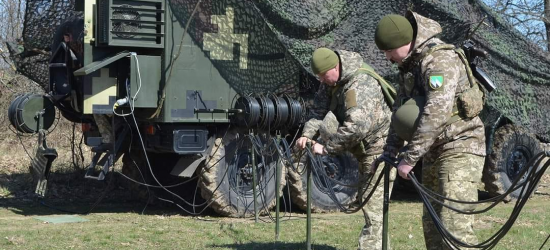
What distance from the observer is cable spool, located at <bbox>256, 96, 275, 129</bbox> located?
9.30m

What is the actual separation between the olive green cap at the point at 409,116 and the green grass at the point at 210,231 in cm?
252

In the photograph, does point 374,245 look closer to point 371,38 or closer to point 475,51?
point 475,51

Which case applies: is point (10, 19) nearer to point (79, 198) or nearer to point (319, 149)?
point (79, 198)

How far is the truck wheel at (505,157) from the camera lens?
11.3m

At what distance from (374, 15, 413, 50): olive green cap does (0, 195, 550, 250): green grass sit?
2.79 metres

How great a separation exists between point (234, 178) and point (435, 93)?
5.29 metres

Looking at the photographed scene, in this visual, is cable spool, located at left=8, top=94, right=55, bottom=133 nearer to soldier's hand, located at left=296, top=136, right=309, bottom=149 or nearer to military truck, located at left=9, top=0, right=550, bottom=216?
military truck, located at left=9, top=0, right=550, bottom=216

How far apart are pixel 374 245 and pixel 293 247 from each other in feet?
3.99

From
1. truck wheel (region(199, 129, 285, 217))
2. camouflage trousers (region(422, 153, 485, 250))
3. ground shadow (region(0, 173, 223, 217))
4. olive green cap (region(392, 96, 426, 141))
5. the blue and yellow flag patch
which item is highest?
the blue and yellow flag patch

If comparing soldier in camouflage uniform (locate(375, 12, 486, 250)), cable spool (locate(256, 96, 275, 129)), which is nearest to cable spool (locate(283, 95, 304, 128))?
cable spool (locate(256, 96, 275, 129))

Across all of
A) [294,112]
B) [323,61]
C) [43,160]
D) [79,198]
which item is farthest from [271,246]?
[79,198]

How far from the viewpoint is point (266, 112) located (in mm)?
9297

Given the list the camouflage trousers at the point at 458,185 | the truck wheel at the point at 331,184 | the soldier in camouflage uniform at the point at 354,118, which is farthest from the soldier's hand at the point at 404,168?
the truck wheel at the point at 331,184

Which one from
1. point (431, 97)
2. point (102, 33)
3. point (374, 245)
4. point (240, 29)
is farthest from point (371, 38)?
point (431, 97)
